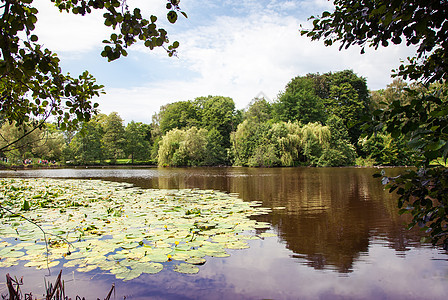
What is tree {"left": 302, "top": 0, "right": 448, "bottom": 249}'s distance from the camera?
4.08ft

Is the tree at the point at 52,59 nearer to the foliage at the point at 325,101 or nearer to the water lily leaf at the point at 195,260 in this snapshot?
the water lily leaf at the point at 195,260

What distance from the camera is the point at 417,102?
123cm

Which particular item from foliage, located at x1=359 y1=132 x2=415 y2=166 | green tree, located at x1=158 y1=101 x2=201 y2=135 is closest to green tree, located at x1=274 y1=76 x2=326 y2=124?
foliage, located at x1=359 y1=132 x2=415 y2=166

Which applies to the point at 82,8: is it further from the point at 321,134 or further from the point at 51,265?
the point at 321,134

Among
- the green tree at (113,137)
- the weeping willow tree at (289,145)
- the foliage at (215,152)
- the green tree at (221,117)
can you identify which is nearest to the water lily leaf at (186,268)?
the weeping willow tree at (289,145)

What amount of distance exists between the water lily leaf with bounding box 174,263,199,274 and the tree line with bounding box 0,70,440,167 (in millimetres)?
25328

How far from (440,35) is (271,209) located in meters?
4.90

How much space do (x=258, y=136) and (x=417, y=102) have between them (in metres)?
30.9

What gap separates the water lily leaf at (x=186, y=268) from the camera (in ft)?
8.81

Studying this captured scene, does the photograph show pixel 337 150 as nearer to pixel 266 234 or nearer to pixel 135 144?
pixel 266 234

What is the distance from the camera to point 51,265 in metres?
2.73

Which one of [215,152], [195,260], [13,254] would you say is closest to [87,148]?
[215,152]

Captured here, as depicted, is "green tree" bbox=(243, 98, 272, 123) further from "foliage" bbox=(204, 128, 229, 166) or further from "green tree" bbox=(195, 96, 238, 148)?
"green tree" bbox=(195, 96, 238, 148)

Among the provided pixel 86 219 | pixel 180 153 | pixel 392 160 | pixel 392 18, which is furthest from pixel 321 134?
pixel 392 18
